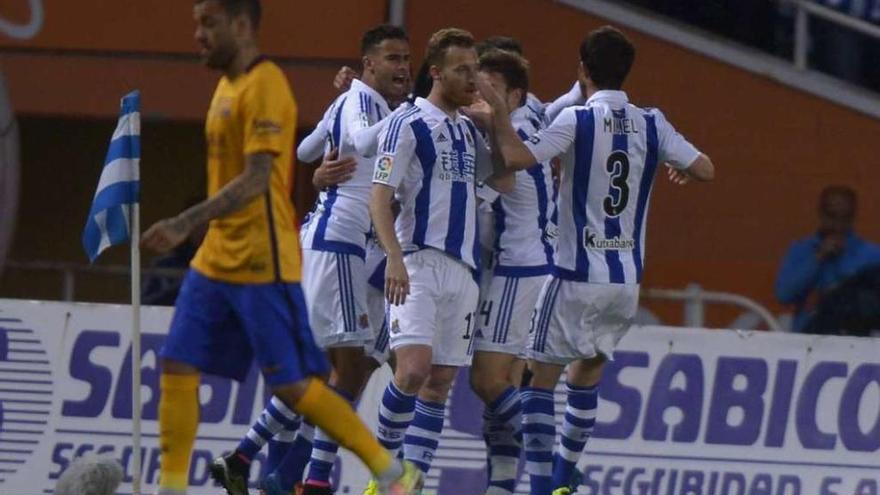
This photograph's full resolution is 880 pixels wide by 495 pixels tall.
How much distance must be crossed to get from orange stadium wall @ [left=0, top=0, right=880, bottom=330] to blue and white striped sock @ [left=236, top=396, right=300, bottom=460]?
4.93m

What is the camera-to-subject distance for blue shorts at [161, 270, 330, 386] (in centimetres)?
758

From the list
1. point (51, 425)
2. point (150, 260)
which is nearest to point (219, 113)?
point (51, 425)

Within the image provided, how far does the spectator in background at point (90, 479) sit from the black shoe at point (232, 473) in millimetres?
721

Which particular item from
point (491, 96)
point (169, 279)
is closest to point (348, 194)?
point (491, 96)

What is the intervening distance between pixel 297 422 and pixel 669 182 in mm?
5341

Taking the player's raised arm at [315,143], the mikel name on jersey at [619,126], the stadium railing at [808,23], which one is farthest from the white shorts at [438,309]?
the stadium railing at [808,23]

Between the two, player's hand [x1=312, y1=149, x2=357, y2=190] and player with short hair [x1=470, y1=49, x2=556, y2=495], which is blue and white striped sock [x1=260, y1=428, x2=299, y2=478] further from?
player's hand [x1=312, y1=149, x2=357, y2=190]

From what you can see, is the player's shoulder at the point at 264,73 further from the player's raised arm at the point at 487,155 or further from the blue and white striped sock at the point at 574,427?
the blue and white striped sock at the point at 574,427

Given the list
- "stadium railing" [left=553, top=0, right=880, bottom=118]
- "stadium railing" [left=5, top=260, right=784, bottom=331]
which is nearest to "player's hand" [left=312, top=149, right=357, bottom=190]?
"stadium railing" [left=5, top=260, right=784, bottom=331]

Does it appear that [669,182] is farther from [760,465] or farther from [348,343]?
[348,343]

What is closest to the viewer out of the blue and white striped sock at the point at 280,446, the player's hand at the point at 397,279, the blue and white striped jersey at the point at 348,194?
the player's hand at the point at 397,279

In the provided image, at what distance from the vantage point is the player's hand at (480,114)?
913 centimetres

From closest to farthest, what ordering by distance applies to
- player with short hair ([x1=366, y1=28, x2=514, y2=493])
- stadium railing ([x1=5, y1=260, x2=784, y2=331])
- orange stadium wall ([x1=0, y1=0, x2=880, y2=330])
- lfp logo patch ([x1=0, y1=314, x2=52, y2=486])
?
1. player with short hair ([x1=366, y1=28, x2=514, y2=493])
2. lfp logo patch ([x1=0, y1=314, x2=52, y2=486])
3. stadium railing ([x1=5, y1=260, x2=784, y2=331])
4. orange stadium wall ([x1=0, y1=0, x2=880, y2=330])

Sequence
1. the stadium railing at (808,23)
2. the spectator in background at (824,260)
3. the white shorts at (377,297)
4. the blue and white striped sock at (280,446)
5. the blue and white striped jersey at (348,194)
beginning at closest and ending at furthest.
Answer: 1. the blue and white striped jersey at (348,194)
2. the white shorts at (377,297)
3. the blue and white striped sock at (280,446)
4. the spectator in background at (824,260)
5. the stadium railing at (808,23)
